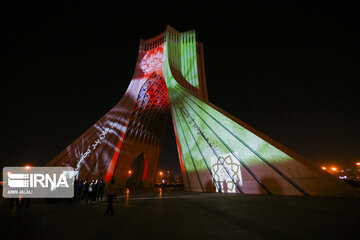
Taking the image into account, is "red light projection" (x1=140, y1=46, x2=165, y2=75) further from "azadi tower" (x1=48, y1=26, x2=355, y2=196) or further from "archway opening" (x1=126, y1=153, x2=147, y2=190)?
"archway opening" (x1=126, y1=153, x2=147, y2=190)

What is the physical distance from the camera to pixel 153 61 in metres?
18.3

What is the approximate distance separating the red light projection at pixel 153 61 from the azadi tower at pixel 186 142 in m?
0.09

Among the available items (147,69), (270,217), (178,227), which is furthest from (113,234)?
(147,69)

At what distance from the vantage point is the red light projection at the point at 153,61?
17656 millimetres

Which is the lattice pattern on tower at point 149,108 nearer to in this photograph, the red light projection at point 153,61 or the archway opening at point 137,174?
the red light projection at point 153,61

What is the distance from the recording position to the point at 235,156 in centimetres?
912

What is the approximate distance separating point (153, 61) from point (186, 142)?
948 centimetres

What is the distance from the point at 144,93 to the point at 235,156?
11.5 metres

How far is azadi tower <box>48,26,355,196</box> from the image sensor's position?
771cm

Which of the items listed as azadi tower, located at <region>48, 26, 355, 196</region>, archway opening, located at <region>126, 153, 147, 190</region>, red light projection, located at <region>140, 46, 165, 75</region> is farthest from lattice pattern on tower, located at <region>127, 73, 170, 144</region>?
archway opening, located at <region>126, 153, 147, 190</region>

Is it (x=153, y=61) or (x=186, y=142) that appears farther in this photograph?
(x=153, y=61)

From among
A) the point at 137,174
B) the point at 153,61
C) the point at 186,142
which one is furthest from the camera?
the point at 137,174

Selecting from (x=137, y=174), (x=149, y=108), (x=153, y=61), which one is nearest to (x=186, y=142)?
(x=149, y=108)

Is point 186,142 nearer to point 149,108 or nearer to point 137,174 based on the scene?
point 149,108
